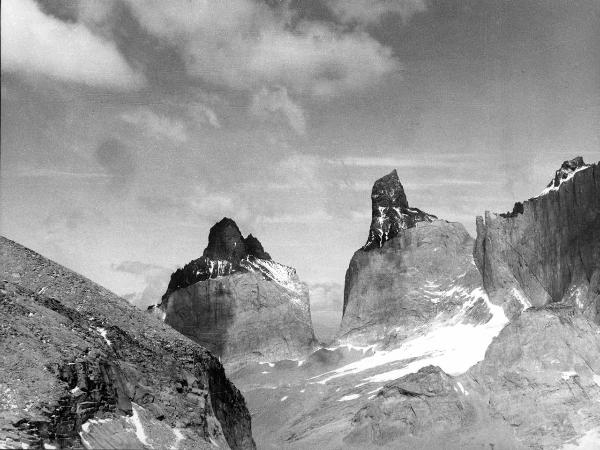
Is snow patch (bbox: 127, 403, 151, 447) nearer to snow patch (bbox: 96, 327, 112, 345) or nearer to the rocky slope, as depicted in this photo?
the rocky slope

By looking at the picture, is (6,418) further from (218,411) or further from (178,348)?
(218,411)

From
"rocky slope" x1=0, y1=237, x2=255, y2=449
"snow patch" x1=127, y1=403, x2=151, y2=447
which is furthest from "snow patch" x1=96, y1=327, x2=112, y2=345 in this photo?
"snow patch" x1=127, y1=403, x2=151, y2=447

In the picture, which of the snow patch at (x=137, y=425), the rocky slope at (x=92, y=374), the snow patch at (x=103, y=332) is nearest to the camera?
the rocky slope at (x=92, y=374)

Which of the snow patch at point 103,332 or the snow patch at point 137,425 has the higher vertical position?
the snow patch at point 103,332

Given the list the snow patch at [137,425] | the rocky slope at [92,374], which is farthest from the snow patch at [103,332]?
the snow patch at [137,425]

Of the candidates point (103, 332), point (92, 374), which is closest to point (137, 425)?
point (92, 374)

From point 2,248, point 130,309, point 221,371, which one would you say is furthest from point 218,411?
point 2,248

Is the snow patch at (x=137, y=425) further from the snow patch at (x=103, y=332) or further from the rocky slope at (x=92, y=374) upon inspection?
the snow patch at (x=103, y=332)

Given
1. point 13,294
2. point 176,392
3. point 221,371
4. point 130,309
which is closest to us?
point 13,294
